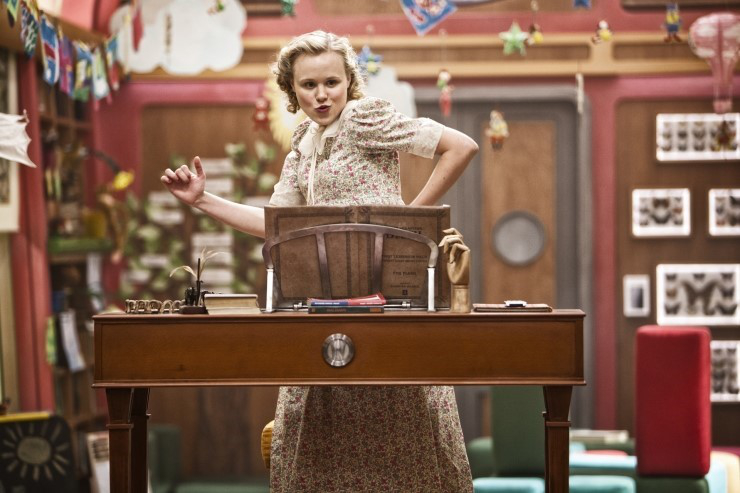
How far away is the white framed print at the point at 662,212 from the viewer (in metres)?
6.35

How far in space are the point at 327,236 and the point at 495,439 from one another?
8.03 feet

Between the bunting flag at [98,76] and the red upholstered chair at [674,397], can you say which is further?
the bunting flag at [98,76]

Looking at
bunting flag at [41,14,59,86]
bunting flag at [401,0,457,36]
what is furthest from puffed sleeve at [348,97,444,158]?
bunting flag at [401,0,457,36]

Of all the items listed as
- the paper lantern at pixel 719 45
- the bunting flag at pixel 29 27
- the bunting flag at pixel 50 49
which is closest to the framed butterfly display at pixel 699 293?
the paper lantern at pixel 719 45

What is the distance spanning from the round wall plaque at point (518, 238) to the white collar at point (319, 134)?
153 inches

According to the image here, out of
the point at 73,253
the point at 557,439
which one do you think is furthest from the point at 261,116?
the point at 557,439

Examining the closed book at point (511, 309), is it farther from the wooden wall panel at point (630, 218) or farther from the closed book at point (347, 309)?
the wooden wall panel at point (630, 218)

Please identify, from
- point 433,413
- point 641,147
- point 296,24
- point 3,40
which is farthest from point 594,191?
point 433,413

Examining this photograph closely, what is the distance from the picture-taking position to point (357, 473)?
8.35ft

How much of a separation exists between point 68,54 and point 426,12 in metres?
1.75

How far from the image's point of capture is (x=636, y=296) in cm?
635

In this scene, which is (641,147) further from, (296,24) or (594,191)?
(296,24)

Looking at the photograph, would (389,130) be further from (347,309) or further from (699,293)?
(699,293)

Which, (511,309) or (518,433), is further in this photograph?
(518,433)
